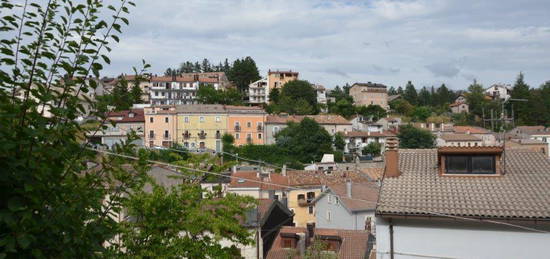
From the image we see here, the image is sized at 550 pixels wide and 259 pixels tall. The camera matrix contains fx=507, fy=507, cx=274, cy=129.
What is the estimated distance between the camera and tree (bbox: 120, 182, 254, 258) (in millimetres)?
11242

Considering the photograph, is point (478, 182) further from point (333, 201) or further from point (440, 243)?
point (333, 201)

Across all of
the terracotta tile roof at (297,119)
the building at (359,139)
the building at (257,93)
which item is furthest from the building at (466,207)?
the building at (257,93)

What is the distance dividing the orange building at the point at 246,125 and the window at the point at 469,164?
6007cm

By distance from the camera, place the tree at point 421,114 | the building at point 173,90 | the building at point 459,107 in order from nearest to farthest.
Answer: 1. the building at point 173,90
2. the tree at point 421,114
3. the building at point 459,107

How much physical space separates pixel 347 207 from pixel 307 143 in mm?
30440

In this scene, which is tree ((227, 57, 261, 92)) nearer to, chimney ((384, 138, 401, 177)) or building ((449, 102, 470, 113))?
building ((449, 102, 470, 113))

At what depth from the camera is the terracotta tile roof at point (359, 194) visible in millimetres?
34844

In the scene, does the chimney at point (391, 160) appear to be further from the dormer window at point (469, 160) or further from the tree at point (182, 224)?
the tree at point (182, 224)

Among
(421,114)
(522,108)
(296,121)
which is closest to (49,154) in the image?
(296,121)

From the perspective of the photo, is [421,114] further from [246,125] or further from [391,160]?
[391,160]

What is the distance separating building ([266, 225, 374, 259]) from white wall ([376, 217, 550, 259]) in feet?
39.0

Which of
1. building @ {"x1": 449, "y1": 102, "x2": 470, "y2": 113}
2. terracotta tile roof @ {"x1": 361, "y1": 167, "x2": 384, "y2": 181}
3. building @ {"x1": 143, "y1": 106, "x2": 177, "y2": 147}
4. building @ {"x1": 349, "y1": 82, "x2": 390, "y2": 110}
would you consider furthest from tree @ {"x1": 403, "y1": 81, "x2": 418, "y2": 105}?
terracotta tile roof @ {"x1": 361, "y1": 167, "x2": 384, "y2": 181}

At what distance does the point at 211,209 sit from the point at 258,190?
2524cm

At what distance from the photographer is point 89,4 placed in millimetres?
4617
